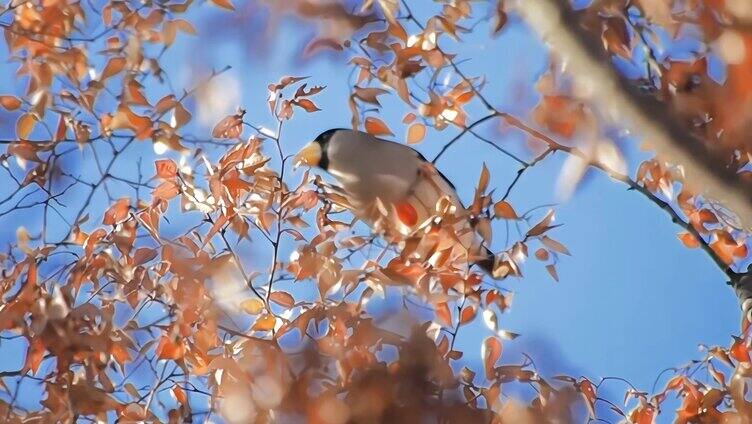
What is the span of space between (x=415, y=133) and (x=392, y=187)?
8.9 inches

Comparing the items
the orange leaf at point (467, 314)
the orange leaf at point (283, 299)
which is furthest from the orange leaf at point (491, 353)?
the orange leaf at point (283, 299)

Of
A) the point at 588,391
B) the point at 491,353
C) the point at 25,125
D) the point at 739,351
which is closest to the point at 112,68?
the point at 25,125

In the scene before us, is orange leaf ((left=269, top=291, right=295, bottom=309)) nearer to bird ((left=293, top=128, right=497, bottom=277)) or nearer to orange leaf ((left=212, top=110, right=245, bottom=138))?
bird ((left=293, top=128, right=497, bottom=277))

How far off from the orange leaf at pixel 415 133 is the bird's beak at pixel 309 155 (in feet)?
2.04

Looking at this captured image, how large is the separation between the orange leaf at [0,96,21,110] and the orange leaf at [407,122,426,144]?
103 cm

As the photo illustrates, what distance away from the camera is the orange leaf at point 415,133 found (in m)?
1.88

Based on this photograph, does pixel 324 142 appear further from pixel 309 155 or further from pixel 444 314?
pixel 444 314

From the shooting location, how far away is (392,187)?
81.0 inches

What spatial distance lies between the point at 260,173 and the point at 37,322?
2.17 feet

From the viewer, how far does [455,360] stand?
5.79 feet

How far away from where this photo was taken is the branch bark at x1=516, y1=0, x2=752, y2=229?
0.71 metres

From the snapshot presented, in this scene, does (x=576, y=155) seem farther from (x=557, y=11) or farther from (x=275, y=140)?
(x=275, y=140)

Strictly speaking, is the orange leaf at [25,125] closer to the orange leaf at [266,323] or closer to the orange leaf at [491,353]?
the orange leaf at [266,323]

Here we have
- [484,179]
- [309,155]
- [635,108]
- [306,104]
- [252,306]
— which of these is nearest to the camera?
[635,108]
